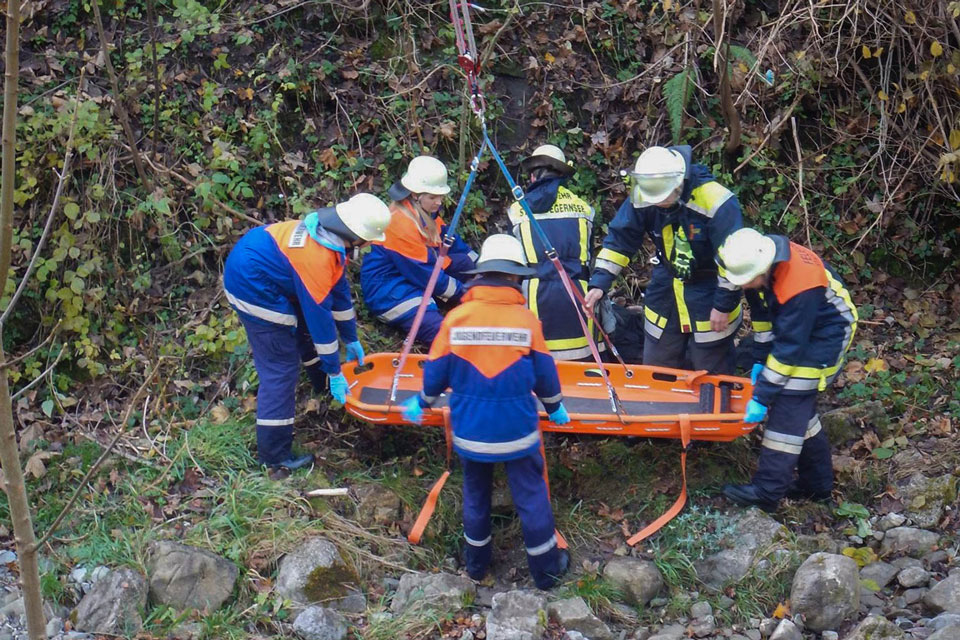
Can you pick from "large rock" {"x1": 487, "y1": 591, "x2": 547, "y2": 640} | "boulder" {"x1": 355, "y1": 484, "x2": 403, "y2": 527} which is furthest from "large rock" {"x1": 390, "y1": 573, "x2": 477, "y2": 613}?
"boulder" {"x1": 355, "y1": 484, "x2": 403, "y2": 527}

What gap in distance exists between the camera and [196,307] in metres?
6.34

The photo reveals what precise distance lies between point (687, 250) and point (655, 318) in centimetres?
59

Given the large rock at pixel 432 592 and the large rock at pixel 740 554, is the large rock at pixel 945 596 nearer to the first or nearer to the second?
the large rock at pixel 740 554

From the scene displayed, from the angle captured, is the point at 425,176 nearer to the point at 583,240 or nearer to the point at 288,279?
the point at 583,240

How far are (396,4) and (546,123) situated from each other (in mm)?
1605

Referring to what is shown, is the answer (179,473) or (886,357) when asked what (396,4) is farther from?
(886,357)

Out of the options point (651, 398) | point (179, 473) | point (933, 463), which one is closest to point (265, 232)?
point (179, 473)

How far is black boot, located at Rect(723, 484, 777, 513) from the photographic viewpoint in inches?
196

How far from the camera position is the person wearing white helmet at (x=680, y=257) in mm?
5016

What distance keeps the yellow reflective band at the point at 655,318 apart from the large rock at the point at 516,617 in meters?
2.00

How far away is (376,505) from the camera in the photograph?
509 cm

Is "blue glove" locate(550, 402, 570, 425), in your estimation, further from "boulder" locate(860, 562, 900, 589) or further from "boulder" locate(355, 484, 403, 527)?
"boulder" locate(860, 562, 900, 589)

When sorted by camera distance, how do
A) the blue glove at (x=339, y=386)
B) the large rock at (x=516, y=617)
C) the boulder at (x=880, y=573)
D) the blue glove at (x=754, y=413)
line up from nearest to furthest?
the large rock at (x=516, y=617) < the boulder at (x=880, y=573) < the blue glove at (x=754, y=413) < the blue glove at (x=339, y=386)

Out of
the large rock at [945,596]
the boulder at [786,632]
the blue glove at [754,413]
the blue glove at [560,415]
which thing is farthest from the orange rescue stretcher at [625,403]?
the large rock at [945,596]
